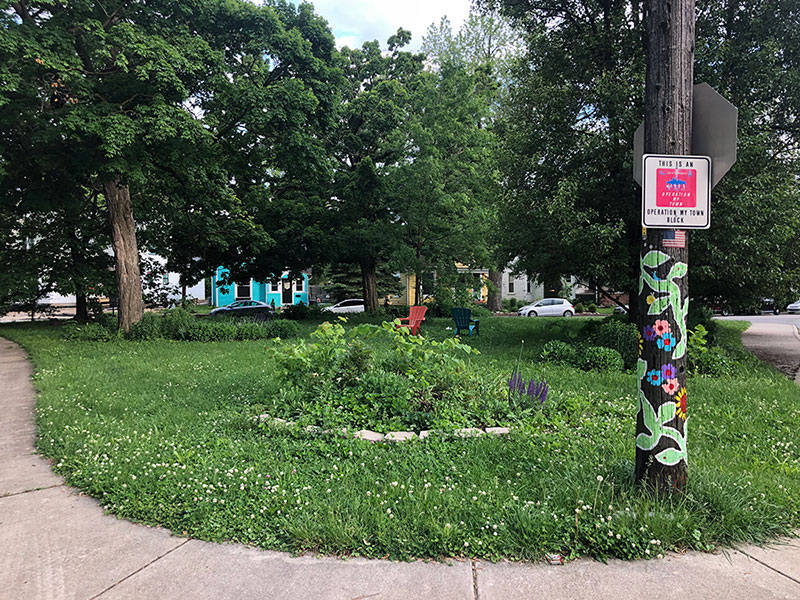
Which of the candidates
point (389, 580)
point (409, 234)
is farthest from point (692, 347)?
point (409, 234)

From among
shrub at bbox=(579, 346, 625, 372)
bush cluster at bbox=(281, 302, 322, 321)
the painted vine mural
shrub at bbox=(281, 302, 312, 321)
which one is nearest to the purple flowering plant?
the painted vine mural

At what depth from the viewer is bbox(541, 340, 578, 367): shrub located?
8.96m

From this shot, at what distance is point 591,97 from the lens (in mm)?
9688

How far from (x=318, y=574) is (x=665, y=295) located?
2.76m

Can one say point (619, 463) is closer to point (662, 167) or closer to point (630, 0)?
point (662, 167)

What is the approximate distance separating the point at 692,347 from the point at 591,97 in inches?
206

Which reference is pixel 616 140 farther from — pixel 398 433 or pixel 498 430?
pixel 398 433

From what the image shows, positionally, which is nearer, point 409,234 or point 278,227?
point 409,234

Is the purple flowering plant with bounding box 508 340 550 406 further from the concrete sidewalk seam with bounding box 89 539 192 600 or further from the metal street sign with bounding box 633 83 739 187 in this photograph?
the concrete sidewalk seam with bounding box 89 539 192 600

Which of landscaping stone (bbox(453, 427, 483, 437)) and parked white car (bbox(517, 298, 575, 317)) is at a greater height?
landscaping stone (bbox(453, 427, 483, 437))

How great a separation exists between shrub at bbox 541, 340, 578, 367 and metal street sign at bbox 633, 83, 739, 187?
19.8 ft

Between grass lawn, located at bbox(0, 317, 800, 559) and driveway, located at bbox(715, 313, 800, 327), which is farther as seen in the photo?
driveway, located at bbox(715, 313, 800, 327)

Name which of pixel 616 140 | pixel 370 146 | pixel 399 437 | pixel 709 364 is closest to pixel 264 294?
pixel 370 146

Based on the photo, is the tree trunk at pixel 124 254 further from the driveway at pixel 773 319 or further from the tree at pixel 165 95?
the driveway at pixel 773 319
